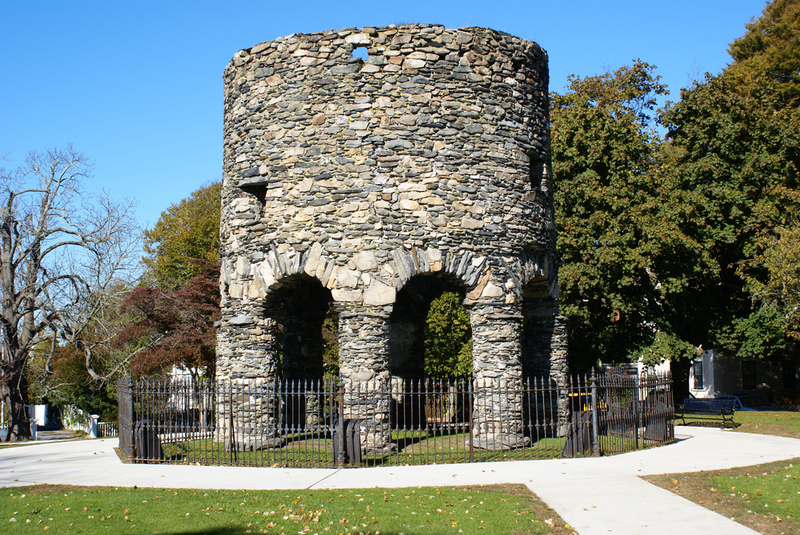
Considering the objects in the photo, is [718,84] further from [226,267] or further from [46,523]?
[46,523]

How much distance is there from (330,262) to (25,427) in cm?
1567

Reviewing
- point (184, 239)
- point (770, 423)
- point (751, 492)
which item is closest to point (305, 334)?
point (751, 492)

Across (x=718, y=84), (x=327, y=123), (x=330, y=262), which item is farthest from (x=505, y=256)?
(x=718, y=84)

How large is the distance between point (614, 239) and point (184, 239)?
25.5 metres

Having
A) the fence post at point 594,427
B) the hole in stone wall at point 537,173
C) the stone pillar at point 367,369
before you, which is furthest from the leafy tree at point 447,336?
the fence post at point 594,427

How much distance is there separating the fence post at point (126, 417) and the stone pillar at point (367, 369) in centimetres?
405

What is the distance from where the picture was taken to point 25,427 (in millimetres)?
24266

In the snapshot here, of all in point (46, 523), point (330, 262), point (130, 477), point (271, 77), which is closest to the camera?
point (46, 523)

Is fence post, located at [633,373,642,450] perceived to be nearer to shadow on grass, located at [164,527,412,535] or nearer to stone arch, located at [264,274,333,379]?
stone arch, located at [264,274,333,379]

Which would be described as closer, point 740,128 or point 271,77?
point 271,77

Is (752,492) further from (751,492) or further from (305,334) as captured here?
(305,334)

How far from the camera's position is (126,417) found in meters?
14.8

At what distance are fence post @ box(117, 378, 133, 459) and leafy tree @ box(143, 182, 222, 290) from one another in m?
22.7

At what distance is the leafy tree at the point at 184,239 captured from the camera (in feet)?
133
